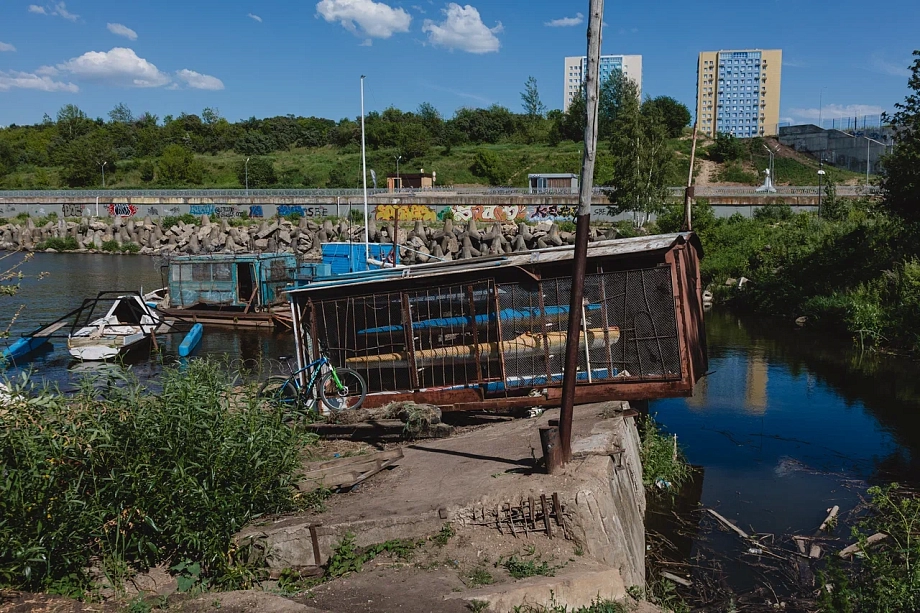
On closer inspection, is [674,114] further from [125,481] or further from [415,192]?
[125,481]

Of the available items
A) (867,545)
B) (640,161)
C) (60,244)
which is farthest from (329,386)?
(60,244)

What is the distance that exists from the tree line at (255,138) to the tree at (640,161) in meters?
37.4

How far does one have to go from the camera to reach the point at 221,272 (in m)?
29.6

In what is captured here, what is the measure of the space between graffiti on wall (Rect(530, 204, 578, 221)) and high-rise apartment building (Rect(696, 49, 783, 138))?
9447 centimetres

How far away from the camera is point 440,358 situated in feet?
42.0

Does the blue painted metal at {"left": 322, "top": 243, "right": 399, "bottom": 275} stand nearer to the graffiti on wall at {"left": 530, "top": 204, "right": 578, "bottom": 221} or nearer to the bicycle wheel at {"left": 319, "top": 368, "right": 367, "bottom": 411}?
the bicycle wheel at {"left": 319, "top": 368, "right": 367, "bottom": 411}

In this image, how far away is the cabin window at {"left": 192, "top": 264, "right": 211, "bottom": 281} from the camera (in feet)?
97.2

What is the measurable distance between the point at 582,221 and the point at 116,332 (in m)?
20.2

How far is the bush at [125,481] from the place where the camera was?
665 centimetres

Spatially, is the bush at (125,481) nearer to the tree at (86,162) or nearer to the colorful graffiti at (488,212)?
the colorful graffiti at (488,212)

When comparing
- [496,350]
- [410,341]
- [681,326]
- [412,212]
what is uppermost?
[412,212]

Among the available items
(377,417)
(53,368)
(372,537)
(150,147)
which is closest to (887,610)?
(372,537)

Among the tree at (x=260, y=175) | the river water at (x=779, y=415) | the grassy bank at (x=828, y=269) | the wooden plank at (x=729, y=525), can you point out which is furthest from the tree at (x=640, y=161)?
the tree at (x=260, y=175)

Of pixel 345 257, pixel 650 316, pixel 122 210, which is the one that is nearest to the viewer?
pixel 650 316
